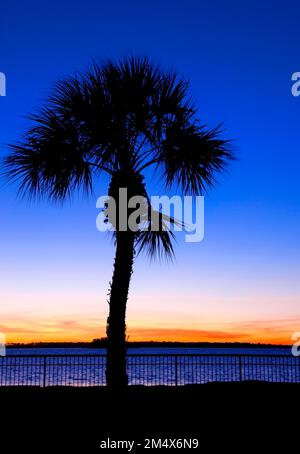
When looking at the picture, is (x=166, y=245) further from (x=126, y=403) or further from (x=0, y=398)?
(x=0, y=398)

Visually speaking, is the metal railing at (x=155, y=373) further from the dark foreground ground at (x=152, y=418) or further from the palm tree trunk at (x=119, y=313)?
the palm tree trunk at (x=119, y=313)

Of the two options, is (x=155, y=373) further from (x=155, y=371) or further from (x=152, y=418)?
(x=152, y=418)

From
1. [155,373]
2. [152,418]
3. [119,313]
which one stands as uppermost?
[119,313]

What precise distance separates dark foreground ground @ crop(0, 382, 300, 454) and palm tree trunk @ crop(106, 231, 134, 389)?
1.40ft

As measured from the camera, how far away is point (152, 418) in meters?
8.84

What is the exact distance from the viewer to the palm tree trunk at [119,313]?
11000 millimetres

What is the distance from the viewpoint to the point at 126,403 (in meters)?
10.0

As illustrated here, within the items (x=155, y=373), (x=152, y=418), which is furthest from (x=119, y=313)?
(x=155, y=373)

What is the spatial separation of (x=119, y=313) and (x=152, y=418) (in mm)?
2859

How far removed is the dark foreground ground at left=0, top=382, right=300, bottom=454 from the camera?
7.26m

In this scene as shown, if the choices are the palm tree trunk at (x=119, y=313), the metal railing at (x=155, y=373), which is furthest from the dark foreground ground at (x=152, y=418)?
the metal railing at (x=155, y=373)

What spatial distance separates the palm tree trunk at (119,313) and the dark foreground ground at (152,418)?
426mm

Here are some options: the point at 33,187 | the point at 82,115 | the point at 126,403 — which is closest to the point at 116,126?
the point at 82,115
